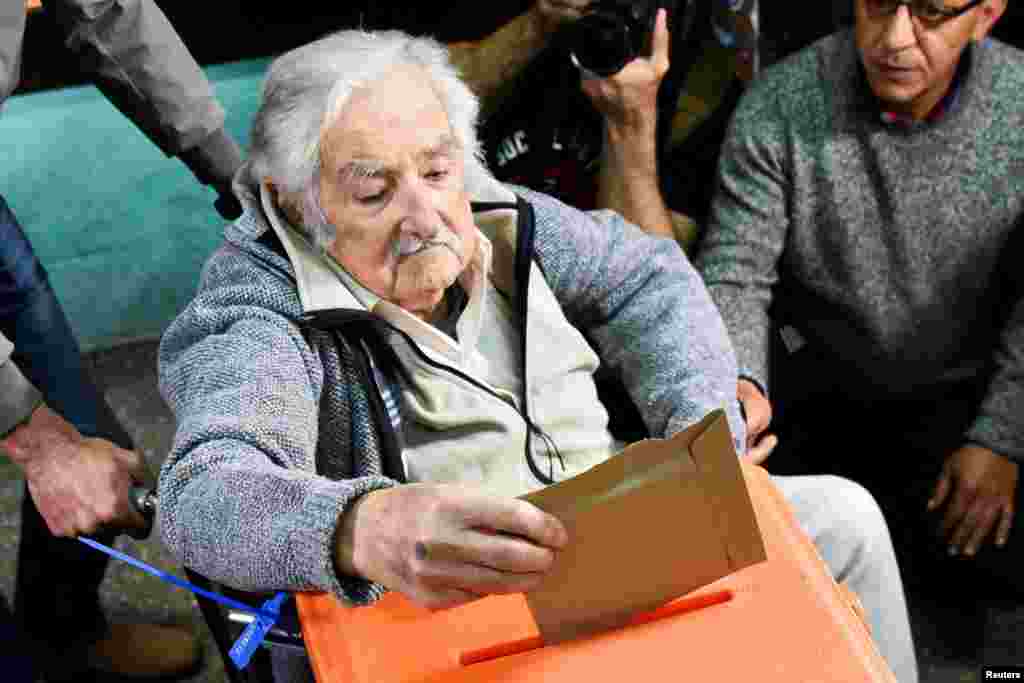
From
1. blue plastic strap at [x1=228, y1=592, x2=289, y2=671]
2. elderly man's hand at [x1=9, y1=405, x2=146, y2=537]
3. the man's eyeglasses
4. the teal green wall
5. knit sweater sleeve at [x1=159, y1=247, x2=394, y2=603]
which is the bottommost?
the teal green wall

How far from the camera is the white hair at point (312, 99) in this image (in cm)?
135

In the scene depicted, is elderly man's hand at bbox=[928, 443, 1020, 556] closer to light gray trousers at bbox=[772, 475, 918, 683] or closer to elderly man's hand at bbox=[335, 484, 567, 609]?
light gray trousers at bbox=[772, 475, 918, 683]

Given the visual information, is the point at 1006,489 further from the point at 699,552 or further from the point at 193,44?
the point at 193,44

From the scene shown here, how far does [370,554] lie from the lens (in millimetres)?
1058

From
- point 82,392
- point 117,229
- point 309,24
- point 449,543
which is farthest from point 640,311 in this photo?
point 117,229

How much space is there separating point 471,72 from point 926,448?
42.2 inches

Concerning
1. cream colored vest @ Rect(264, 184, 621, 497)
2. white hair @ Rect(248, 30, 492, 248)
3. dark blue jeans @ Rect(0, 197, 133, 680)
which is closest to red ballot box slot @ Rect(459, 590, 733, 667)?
cream colored vest @ Rect(264, 184, 621, 497)

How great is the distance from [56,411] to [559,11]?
3.35 feet

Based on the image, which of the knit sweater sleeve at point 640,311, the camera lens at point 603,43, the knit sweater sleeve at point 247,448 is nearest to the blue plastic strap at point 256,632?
the knit sweater sleeve at point 247,448

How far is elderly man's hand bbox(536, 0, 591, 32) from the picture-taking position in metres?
1.99

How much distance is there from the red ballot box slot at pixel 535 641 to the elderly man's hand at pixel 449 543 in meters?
0.10

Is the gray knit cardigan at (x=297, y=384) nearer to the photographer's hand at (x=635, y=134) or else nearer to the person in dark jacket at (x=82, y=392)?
the person in dark jacket at (x=82, y=392)

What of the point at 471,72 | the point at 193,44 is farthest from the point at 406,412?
the point at 193,44

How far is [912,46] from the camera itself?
180cm
